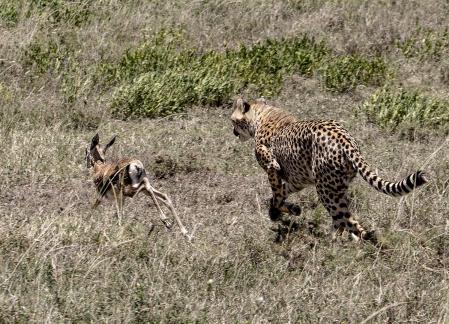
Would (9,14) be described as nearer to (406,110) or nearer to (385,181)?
(406,110)

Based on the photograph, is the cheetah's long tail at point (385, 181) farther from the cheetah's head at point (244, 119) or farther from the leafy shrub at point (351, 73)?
the leafy shrub at point (351, 73)

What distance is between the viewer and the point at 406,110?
34.3ft

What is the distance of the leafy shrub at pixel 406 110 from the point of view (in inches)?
407

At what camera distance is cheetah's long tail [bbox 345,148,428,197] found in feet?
21.9

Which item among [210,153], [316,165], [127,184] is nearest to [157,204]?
[127,184]

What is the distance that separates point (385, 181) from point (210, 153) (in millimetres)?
2773

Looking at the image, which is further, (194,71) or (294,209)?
(194,71)

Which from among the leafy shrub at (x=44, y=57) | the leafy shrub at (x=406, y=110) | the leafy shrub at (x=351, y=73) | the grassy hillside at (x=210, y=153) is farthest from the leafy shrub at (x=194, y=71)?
the leafy shrub at (x=406, y=110)

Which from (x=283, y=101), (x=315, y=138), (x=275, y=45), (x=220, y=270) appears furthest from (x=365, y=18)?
(x=220, y=270)

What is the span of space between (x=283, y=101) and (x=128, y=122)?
1715 millimetres

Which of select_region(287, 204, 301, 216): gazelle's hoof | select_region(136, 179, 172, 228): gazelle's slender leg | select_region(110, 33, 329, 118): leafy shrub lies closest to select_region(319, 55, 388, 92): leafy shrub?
select_region(110, 33, 329, 118): leafy shrub

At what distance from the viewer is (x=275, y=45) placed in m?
12.2

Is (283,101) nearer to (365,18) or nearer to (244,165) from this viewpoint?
(244,165)

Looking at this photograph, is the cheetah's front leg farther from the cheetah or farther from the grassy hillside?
the grassy hillside
